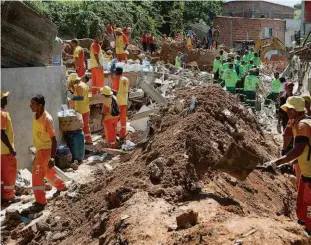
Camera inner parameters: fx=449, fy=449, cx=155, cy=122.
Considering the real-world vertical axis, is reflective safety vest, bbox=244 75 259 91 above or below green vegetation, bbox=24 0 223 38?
below

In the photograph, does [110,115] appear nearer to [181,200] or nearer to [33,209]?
[33,209]

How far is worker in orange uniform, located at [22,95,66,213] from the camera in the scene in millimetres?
7051

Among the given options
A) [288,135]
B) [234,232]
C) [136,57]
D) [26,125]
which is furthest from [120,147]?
[136,57]

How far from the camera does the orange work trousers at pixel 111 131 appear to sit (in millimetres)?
10969

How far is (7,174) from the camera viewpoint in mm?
7414

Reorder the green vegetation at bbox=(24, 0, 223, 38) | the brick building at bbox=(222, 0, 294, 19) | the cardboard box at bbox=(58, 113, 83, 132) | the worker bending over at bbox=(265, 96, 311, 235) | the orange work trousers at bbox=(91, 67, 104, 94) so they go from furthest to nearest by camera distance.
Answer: the brick building at bbox=(222, 0, 294, 19) < the green vegetation at bbox=(24, 0, 223, 38) < the orange work trousers at bbox=(91, 67, 104, 94) < the cardboard box at bbox=(58, 113, 83, 132) < the worker bending over at bbox=(265, 96, 311, 235)

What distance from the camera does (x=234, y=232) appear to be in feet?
13.8

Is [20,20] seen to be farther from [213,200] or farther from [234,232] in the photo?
[234,232]

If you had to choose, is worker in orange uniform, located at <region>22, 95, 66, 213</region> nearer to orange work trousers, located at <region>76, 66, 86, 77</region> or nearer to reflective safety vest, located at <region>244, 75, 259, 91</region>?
orange work trousers, located at <region>76, 66, 86, 77</region>

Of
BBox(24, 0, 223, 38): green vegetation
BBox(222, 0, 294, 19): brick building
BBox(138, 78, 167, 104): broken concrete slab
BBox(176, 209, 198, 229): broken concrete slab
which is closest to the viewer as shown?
BBox(176, 209, 198, 229): broken concrete slab

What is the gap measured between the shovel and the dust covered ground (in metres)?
0.08

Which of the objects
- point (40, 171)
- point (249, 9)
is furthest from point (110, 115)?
point (249, 9)

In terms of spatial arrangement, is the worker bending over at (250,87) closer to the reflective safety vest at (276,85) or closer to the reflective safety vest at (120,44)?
the reflective safety vest at (276,85)

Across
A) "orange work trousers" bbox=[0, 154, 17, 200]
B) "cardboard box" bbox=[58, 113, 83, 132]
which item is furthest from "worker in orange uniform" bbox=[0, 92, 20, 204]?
"cardboard box" bbox=[58, 113, 83, 132]
